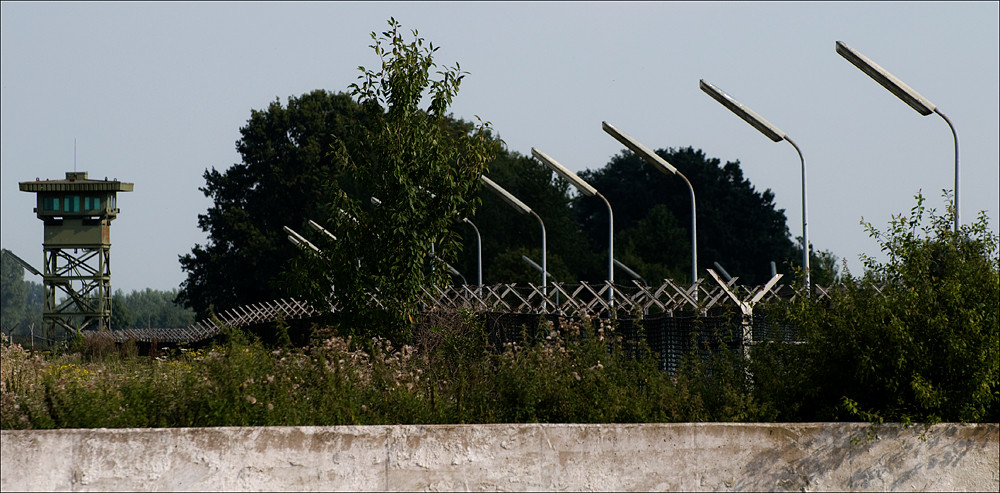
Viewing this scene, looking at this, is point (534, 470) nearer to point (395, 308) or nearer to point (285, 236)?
point (395, 308)

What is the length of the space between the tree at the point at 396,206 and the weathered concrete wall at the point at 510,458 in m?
6.81

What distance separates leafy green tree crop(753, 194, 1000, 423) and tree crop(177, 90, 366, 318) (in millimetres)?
52715

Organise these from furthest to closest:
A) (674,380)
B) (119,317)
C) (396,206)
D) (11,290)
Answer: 1. (11,290)
2. (119,317)
3. (396,206)
4. (674,380)

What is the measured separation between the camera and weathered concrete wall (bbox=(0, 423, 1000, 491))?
7.76 meters

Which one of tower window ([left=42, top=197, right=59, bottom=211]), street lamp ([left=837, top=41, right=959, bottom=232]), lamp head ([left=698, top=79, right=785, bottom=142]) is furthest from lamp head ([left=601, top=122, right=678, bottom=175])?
tower window ([left=42, top=197, right=59, bottom=211])

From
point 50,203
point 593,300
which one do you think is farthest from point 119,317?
point 593,300

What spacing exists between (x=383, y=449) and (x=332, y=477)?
42cm

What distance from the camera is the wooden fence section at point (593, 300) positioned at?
1417 centimetres

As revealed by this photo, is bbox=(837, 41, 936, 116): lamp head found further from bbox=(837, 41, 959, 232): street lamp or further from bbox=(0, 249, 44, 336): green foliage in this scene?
bbox=(0, 249, 44, 336): green foliage

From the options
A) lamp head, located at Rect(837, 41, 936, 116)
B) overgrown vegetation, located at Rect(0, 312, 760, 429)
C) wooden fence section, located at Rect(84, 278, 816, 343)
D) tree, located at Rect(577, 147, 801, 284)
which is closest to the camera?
overgrown vegetation, located at Rect(0, 312, 760, 429)

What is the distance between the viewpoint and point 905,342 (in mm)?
8750

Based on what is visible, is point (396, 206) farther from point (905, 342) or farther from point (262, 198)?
point (262, 198)

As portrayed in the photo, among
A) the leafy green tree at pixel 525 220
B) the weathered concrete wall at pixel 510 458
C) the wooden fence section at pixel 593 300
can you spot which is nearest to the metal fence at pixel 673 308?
the wooden fence section at pixel 593 300

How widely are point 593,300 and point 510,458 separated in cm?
1286
